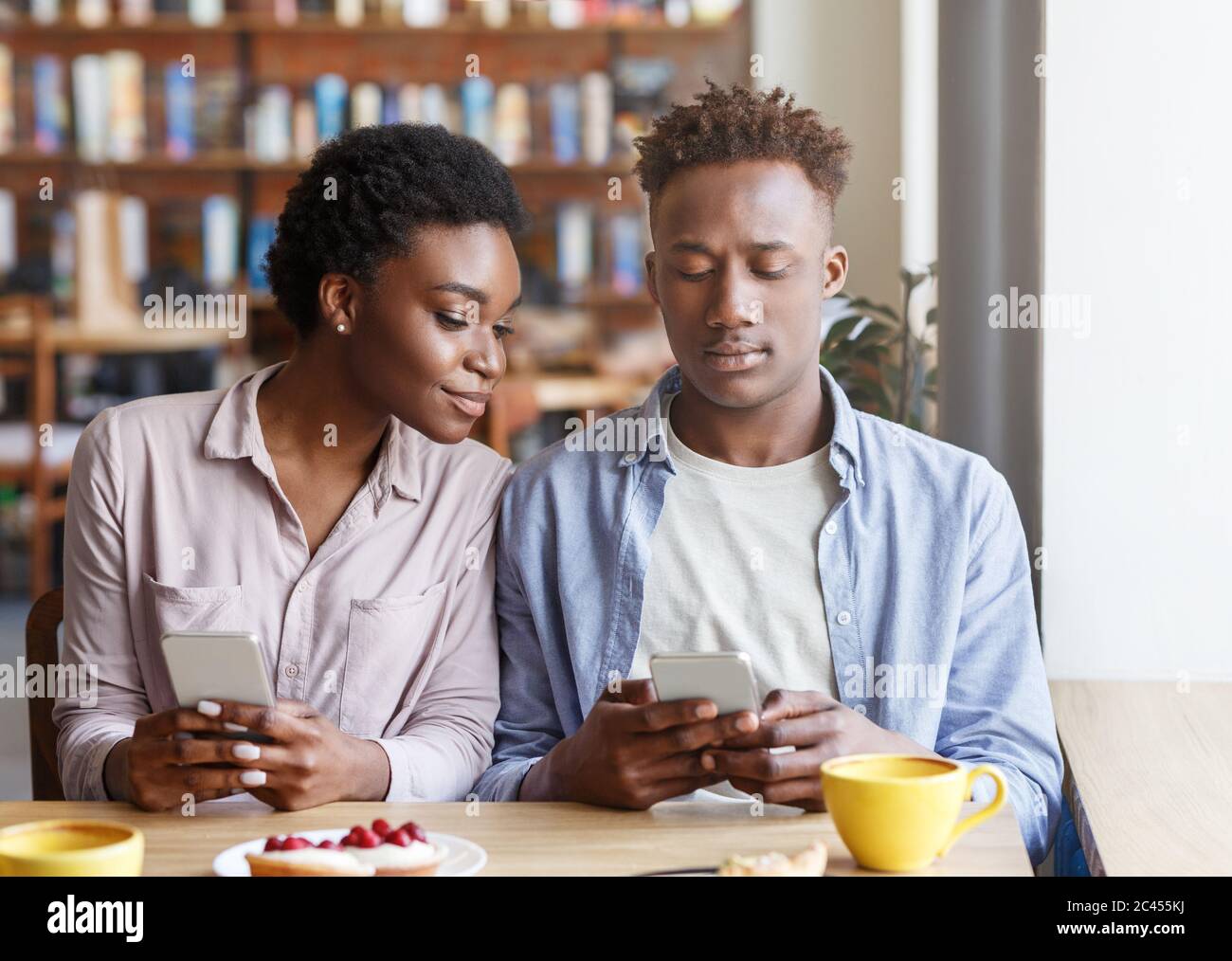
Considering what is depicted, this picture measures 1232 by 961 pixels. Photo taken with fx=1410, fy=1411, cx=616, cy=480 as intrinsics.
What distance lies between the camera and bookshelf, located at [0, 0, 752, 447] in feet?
16.9

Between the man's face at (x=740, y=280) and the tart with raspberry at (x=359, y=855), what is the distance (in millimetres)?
696

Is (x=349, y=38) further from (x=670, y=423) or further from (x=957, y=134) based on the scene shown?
(x=670, y=423)

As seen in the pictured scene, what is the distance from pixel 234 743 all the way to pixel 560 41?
4321 mm

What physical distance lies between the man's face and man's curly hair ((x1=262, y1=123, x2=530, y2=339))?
0.24 metres

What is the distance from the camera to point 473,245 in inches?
65.6

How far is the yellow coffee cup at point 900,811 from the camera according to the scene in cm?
108

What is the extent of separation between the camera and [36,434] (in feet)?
14.9

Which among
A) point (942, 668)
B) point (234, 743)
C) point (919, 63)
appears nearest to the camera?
point (234, 743)

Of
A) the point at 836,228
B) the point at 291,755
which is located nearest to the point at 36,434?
the point at 836,228

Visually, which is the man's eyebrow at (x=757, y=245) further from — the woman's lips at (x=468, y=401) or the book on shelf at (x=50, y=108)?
the book on shelf at (x=50, y=108)

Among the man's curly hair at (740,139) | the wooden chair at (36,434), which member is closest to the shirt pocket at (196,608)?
the man's curly hair at (740,139)

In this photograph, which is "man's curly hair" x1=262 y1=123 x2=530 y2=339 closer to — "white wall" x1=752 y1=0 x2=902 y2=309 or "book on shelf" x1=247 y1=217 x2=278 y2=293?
"white wall" x1=752 y1=0 x2=902 y2=309
